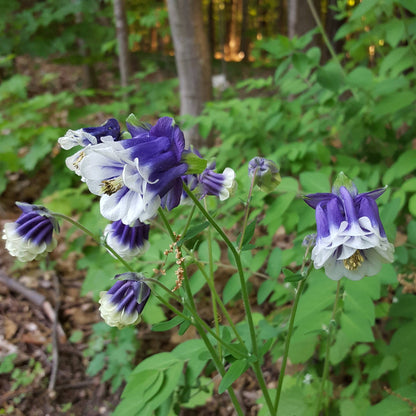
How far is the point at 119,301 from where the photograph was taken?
3.41 ft

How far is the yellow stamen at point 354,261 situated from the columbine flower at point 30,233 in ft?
2.67

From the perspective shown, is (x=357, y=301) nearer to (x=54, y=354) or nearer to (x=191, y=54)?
(x=54, y=354)

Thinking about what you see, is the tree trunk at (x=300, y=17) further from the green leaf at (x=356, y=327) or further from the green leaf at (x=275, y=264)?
the green leaf at (x=356, y=327)

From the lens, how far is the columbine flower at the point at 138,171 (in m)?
0.81

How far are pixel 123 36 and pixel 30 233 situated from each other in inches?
176

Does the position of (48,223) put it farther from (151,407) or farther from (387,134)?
(387,134)

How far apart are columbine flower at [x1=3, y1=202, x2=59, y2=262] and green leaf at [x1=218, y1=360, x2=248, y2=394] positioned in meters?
0.63

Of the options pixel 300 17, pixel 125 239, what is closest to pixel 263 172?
pixel 125 239

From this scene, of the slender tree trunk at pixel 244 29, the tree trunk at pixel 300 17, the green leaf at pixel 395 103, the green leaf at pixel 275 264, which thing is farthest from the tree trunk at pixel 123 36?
the slender tree trunk at pixel 244 29

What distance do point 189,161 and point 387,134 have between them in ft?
7.48

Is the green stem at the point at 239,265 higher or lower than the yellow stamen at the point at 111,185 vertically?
lower

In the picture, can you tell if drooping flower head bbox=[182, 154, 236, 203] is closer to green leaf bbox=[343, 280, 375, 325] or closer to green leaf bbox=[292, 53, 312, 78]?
green leaf bbox=[343, 280, 375, 325]

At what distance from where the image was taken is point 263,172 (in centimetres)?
121

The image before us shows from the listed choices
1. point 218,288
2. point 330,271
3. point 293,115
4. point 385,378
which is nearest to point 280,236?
point 218,288
